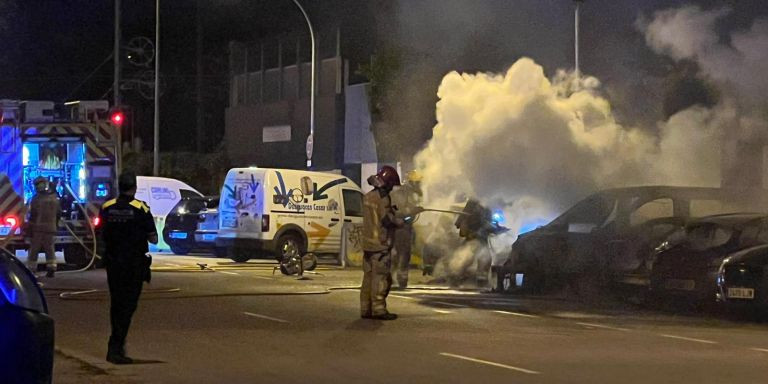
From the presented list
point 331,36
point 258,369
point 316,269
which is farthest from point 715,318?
point 331,36

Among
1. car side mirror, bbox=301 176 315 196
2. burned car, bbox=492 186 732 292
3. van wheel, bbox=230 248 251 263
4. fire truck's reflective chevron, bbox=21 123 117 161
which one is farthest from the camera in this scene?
car side mirror, bbox=301 176 315 196

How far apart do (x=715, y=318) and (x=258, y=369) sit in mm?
7274

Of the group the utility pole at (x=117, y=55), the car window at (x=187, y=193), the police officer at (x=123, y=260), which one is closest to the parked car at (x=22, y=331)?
the police officer at (x=123, y=260)

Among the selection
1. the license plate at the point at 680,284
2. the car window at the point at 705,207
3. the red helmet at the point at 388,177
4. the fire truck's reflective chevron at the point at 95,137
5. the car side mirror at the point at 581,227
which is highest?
the fire truck's reflective chevron at the point at 95,137

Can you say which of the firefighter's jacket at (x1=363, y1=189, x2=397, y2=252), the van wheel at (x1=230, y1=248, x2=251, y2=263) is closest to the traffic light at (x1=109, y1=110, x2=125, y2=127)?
the van wheel at (x1=230, y1=248, x2=251, y2=263)

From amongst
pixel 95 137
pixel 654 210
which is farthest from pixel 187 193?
pixel 654 210

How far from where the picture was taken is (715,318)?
14.8 meters

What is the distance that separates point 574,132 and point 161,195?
11.4 metres

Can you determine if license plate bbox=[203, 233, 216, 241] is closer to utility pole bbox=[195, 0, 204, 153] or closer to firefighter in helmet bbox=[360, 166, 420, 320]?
firefighter in helmet bbox=[360, 166, 420, 320]

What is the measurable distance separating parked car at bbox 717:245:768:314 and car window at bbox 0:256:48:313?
9923 millimetres

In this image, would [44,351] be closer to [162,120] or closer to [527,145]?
[527,145]

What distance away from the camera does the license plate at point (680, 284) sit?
1482 centimetres

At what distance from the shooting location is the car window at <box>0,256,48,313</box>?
6.03 meters

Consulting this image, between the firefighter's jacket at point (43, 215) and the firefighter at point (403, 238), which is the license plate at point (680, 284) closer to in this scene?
the firefighter at point (403, 238)
